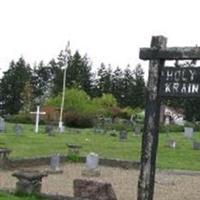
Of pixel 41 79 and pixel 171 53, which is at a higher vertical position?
pixel 41 79

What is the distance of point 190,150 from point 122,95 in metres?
79.9

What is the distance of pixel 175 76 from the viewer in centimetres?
1094

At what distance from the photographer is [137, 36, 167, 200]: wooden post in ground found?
37.0 ft

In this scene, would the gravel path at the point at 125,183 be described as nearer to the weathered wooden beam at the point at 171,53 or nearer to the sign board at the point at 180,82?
the sign board at the point at 180,82

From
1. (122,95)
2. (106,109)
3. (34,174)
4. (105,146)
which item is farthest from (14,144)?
(122,95)

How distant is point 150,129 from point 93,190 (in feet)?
6.81

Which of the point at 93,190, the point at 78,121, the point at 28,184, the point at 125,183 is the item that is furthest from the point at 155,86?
the point at 78,121

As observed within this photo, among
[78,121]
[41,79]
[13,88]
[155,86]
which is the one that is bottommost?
[155,86]

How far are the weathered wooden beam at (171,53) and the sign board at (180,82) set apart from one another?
252 mm

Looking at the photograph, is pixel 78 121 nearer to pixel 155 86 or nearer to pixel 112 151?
pixel 112 151

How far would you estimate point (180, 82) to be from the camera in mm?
10820

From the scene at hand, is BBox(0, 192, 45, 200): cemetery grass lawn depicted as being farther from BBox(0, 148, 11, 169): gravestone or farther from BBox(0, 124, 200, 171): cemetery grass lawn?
BBox(0, 124, 200, 171): cemetery grass lawn

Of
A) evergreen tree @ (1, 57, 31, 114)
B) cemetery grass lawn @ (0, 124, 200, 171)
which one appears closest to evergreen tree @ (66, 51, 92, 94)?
evergreen tree @ (1, 57, 31, 114)

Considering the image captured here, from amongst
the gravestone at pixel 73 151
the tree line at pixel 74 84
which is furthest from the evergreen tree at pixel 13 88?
the gravestone at pixel 73 151
